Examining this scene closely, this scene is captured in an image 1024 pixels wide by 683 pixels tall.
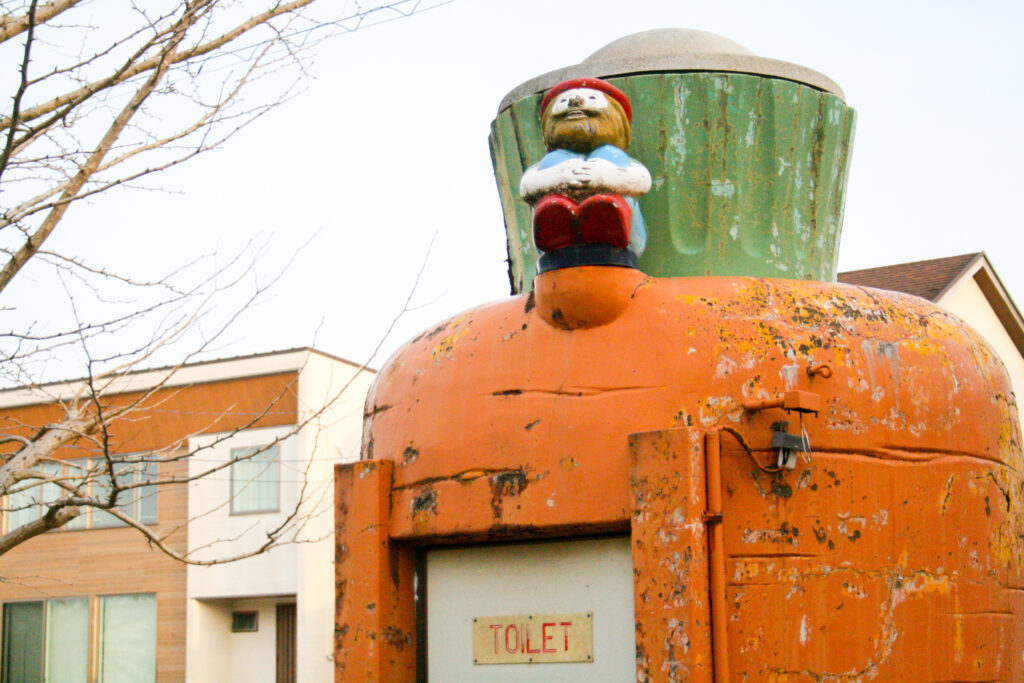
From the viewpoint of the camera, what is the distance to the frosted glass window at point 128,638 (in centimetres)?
1930

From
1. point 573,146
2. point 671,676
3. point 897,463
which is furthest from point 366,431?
point 897,463

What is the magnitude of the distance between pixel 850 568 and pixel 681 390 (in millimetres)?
822

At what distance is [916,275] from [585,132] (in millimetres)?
12170

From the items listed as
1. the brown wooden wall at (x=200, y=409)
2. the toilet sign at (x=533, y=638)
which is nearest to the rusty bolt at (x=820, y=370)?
the toilet sign at (x=533, y=638)

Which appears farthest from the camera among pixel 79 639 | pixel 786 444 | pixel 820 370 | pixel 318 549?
pixel 79 639

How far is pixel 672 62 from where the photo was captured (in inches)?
192

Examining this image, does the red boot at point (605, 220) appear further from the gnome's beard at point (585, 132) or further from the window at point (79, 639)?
the window at point (79, 639)

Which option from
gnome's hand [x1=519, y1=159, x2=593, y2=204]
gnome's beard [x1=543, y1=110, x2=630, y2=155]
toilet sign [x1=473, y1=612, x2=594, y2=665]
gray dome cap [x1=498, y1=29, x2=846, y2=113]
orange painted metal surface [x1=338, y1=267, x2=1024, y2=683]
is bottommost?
toilet sign [x1=473, y1=612, x2=594, y2=665]

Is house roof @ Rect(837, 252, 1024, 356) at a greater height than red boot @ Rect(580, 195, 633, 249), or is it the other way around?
house roof @ Rect(837, 252, 1024, 356)

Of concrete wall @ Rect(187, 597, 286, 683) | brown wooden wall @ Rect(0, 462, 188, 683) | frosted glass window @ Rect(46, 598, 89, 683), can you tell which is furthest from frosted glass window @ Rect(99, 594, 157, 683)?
concrete wall @ Rect(187, 597, 286, 683)

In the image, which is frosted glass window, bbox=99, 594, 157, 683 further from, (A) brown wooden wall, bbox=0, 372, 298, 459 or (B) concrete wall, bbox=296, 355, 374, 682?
(B) concrete wall, bbox=296, 355, 374, 682

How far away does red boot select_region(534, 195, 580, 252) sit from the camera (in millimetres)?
4262

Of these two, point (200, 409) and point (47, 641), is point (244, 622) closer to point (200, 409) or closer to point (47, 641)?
point (200, 409)

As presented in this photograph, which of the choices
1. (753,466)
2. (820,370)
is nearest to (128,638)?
(753,466)
